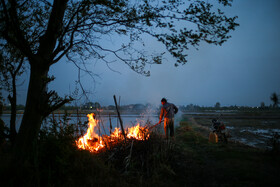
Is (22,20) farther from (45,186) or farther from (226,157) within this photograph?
(226,157)

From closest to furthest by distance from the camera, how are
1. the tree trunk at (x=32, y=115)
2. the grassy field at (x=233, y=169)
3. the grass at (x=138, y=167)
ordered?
the grass at (x=138, y=167) < the tree trunk at (x=32, y=115) < the grassy field at (x=233, y=169)

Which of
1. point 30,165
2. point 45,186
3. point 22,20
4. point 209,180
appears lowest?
point 209,180

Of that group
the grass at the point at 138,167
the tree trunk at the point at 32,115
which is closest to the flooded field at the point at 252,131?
the grass at the point at 138,167

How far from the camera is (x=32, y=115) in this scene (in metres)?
3.95

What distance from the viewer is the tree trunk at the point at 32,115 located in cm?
387

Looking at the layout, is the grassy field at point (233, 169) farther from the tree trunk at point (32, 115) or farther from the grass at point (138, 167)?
→ the tree trunk at point (32, 115)

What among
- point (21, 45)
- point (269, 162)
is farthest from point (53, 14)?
point (269, 162)

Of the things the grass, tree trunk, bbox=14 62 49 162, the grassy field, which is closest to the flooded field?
the grassy field

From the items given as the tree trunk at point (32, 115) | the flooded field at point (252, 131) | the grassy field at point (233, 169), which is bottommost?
the flooded field at point (252, 131)

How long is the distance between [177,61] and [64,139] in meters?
3.74

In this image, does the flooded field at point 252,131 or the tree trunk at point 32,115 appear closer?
the tree trunk at point 32,115

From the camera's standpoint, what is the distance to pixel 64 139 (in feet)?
13.8

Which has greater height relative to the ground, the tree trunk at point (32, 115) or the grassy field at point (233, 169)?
the tree trunk at point (32, 115)

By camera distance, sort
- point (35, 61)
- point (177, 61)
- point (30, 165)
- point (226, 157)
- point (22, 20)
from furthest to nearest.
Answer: point (226, 157) < point (22, 20) < point (177, 61) < point (35, 61) < point (30, 165)
